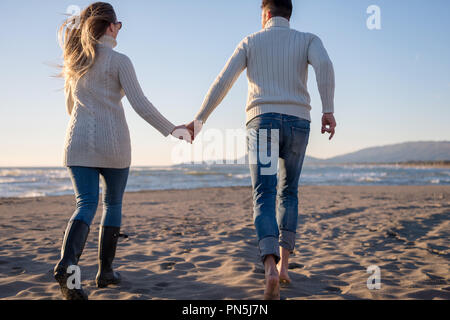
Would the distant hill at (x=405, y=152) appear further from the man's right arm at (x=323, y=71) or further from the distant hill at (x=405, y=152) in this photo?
the man's right arm at (x=323, y=71)

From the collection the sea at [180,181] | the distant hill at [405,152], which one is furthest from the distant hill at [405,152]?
the sea at [180,181]

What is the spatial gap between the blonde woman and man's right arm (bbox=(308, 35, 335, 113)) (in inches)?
40.7

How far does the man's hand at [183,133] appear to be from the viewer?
240 cm

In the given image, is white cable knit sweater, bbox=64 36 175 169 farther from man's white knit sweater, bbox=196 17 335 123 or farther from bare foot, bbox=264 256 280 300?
bare foot, bbox=264 256 280 300

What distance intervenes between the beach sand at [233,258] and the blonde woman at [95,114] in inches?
25.6

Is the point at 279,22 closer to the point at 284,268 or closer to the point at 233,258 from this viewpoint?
the point at 284,268

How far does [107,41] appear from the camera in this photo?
243 cm

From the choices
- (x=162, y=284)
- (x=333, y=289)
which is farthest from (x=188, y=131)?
(x=333, y=289)

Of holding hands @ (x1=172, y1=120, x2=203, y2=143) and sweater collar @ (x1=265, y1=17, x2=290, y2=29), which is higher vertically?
sweater collar @ (x1=265, y1=17, x2=290, y2=29)

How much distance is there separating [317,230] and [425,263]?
1.96 metres

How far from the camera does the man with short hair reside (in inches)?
90.5

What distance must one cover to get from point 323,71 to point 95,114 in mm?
1613

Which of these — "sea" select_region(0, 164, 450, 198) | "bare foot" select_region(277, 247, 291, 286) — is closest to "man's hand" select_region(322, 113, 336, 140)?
"bare foot" select_region(277, 247, 291, 286)
